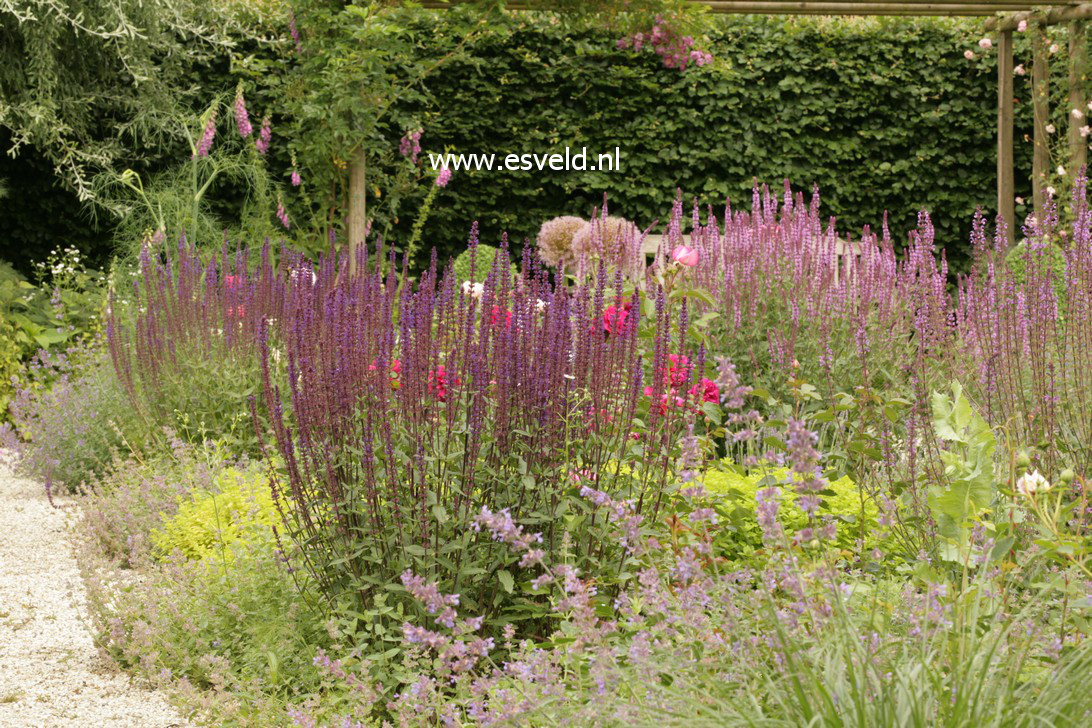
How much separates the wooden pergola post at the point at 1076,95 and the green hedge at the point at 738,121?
34.3 inches

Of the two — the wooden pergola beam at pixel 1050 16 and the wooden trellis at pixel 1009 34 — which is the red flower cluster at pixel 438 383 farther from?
the wooden pergola beam at pixel 1050 16

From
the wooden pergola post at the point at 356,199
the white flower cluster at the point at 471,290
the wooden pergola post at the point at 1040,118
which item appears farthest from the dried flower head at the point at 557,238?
the wooden pergola post at the point at 1040,118

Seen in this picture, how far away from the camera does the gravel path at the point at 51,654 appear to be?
2.75 m

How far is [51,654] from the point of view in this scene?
3.21 metres

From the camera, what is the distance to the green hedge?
9.85 metres

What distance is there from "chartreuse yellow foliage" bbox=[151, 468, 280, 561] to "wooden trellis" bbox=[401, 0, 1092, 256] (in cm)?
567

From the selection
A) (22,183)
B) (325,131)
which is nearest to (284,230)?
(325,131)

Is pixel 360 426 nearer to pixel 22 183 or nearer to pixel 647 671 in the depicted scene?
pixel 647 671

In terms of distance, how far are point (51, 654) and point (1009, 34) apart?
9179mm

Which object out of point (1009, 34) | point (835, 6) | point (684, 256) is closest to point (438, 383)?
point (684, 256)

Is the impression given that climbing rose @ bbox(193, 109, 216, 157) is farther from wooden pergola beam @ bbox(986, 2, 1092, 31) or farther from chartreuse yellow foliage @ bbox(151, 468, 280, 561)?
wooden pergola beam @ bbox(986, 2, 1092, 31)

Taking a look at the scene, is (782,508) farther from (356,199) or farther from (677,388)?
(356,199)

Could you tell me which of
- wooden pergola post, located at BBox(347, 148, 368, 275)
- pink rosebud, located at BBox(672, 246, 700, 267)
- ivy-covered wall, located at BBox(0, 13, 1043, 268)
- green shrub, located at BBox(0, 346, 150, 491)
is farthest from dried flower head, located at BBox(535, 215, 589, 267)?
pink rosebud, located at BBox(672, 246, 700, 267)

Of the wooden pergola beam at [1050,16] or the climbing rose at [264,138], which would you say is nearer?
the climbing rose at [264,138]
